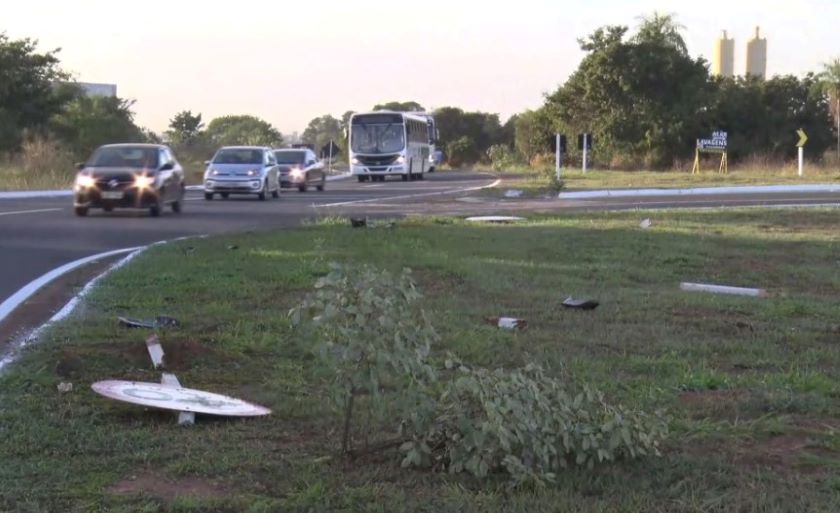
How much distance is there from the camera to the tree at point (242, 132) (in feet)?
285

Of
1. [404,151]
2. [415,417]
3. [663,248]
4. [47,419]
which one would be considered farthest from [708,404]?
[404,151]

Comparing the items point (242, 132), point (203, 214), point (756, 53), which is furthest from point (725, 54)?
point (203, 214)

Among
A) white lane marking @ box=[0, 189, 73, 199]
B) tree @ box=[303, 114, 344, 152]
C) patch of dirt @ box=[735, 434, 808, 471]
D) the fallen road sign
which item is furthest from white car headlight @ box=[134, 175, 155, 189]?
tree @ box=[303, 114, 344, 152]

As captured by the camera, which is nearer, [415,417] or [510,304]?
[415,417]

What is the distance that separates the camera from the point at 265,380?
6.85 metres

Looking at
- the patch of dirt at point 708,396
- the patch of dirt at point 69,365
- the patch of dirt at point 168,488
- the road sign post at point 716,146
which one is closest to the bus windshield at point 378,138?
the road sign post at point 716,146

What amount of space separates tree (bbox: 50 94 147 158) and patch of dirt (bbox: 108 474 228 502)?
42641 millimetres

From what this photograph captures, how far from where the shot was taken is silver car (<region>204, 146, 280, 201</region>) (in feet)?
101

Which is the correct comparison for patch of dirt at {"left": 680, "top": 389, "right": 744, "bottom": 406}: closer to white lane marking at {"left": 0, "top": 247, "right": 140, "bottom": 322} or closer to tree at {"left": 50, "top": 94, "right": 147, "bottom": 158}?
white lane marking at {"left": 0, "top": 247, "right": 140, "bottom": 322}

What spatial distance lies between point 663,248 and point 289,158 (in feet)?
86.9

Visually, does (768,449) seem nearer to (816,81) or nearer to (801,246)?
(801,246)

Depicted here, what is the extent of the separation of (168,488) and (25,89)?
45.8 meters

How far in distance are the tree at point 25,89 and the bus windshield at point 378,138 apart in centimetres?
1360

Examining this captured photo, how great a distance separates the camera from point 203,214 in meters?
23.7
